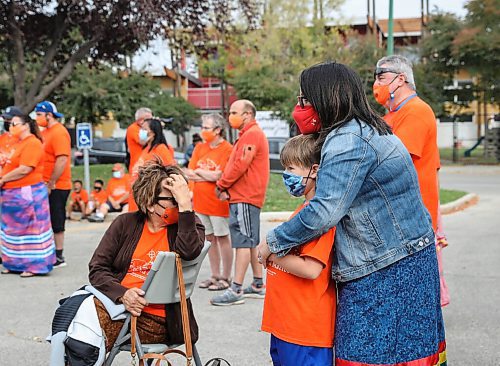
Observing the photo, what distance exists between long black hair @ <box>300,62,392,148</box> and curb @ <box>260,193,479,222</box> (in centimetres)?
814

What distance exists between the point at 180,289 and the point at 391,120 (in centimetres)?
171

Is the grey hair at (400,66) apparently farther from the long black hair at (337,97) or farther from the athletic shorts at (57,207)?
the athletic shorts at (57,207)

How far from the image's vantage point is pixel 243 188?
6906 mm

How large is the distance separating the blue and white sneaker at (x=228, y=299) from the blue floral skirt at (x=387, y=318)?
12.6 ft

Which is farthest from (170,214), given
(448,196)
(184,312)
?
(448,196)

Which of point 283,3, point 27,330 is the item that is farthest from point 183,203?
point 283,3

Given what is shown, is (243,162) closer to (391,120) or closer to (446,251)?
(391,120)

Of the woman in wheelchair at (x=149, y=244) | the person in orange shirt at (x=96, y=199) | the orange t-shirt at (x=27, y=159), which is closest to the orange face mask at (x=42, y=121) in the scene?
the orange t-shirt at (x=27, y=159)

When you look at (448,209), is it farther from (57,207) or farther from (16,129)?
(16,129)

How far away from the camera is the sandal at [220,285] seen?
748cm

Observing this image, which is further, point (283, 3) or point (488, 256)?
point (283, 3)

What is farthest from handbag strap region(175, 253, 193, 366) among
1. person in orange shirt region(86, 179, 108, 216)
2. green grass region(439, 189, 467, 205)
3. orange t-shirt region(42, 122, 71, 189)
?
green grass region(439, 189, 467, 205)

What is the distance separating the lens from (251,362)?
5219 mm

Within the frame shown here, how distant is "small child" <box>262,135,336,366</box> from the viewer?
299 centimetres
